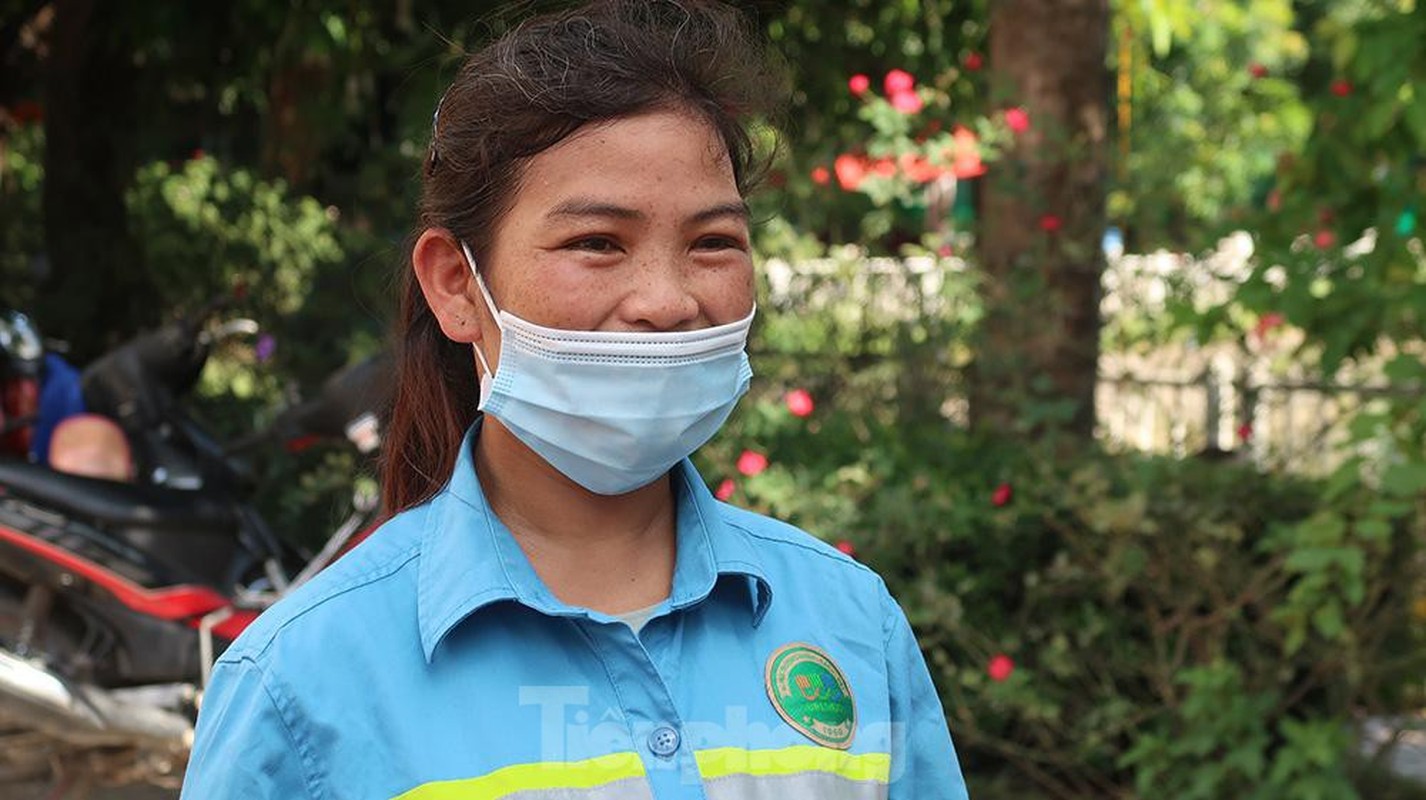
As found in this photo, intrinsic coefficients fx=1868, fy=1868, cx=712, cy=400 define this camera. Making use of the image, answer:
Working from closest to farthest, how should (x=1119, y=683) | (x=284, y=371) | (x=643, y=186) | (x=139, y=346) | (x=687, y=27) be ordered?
(x=643, y=186), (x=687, y=27), (x=1119, y=683), (x=139, y=346), (x=284, y=371)

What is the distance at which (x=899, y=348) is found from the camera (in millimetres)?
5328

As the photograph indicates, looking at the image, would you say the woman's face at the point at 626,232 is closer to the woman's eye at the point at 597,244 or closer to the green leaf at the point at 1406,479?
the woman's eye at the point at 597,244

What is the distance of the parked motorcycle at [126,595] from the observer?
4.49m

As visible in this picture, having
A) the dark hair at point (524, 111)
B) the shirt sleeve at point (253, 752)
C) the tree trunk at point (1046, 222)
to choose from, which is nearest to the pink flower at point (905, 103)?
the tree trunk at point (1046, 222)

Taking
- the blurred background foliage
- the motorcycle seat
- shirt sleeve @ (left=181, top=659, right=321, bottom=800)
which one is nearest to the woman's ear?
shirt sleeve @ (left=181, top=659, right=321, bottom=800)

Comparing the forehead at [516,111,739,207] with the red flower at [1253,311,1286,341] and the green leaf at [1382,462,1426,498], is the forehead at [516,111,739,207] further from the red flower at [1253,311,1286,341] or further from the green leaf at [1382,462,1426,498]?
the red flower at [1253,311,1286,341]

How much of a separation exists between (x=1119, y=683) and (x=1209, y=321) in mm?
1052

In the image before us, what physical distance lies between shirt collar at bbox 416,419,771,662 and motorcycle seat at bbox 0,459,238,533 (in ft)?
10.8

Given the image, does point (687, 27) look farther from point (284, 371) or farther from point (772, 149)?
point (284, 371)

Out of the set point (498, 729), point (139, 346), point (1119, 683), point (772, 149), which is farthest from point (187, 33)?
point (498, 729)

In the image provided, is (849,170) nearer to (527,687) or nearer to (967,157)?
(967,157)

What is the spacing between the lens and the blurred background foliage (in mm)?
4305

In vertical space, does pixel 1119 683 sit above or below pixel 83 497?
below

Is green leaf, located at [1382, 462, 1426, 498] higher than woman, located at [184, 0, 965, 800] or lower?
lower
